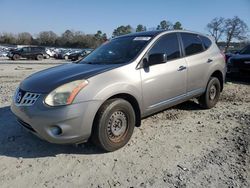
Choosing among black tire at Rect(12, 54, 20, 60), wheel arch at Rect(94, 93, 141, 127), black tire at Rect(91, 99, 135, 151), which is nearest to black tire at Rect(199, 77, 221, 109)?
wheel arch at Rect(94, 93, 141, 127)

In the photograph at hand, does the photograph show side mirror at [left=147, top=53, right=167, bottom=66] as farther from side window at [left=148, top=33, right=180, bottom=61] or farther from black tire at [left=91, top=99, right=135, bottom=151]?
black tire at [left=91, top=99, right=135, bottom=151]

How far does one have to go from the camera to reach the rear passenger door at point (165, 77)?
428 centimetres

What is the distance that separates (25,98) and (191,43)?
3396 millimetres

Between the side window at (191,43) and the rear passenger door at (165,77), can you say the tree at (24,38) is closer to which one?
the side window at (191,43)

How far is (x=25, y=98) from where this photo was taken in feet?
12.0

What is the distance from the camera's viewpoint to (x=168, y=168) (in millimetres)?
3432

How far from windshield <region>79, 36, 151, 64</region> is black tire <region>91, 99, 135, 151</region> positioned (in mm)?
799

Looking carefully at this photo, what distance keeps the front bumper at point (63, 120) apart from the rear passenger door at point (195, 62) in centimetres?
233

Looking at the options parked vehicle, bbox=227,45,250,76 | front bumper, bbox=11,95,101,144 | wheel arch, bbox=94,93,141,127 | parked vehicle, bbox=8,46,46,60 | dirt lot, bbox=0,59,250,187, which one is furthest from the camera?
parked vehicle, bbox=8,46,46,60

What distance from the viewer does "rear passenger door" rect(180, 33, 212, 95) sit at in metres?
5.19

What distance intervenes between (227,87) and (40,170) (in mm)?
7228

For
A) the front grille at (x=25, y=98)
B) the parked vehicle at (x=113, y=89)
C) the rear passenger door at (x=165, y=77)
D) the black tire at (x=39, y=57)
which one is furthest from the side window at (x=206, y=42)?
the black tire at (x=39, y=57)

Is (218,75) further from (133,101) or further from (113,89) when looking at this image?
(113,89)

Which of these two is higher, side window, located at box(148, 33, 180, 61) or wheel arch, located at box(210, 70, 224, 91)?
side window, located at box(148, 33, 180, 61)
